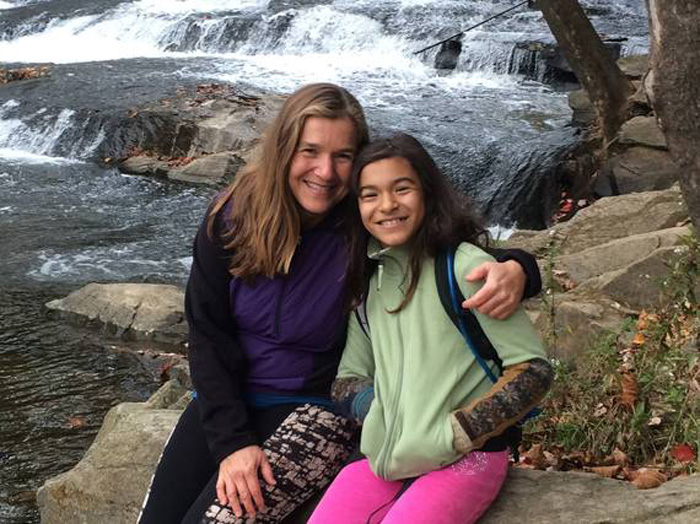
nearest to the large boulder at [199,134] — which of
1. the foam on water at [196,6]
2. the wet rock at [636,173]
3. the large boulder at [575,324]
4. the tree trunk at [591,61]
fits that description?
the tree trunk at [591,61]

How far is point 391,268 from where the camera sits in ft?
9.22

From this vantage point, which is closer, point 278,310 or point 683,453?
point 278,310

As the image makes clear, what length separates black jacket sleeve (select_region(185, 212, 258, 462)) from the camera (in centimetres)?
295

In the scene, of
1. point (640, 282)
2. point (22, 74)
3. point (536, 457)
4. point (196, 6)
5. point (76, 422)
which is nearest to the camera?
point (536, 457)

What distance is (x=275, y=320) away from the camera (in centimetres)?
297

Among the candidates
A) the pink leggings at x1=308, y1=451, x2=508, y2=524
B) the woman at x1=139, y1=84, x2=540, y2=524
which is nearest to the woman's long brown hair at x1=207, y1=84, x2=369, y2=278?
the woman at x1=139, y1=84, x2=540, y2=524

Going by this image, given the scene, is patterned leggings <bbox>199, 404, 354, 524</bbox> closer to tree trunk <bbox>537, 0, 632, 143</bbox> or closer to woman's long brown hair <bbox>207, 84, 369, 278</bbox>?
woman's long brown hair <bbox>207, 84, 369, 278</bbox>

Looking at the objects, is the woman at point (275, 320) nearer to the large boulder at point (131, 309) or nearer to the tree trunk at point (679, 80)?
the tree trunk at point (679, 80)

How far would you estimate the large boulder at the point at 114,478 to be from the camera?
3.78 m

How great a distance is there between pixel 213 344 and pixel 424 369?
72 cm

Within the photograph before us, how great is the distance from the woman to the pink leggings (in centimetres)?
21

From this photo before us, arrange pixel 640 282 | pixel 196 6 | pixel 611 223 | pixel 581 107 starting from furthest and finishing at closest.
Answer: pixel 196 6
pixel 581 107
pixel 611 223
pixel 640 282

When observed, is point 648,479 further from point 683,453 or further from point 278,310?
point 278,310

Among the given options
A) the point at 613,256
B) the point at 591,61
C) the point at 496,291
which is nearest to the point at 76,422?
the point at 613,256
